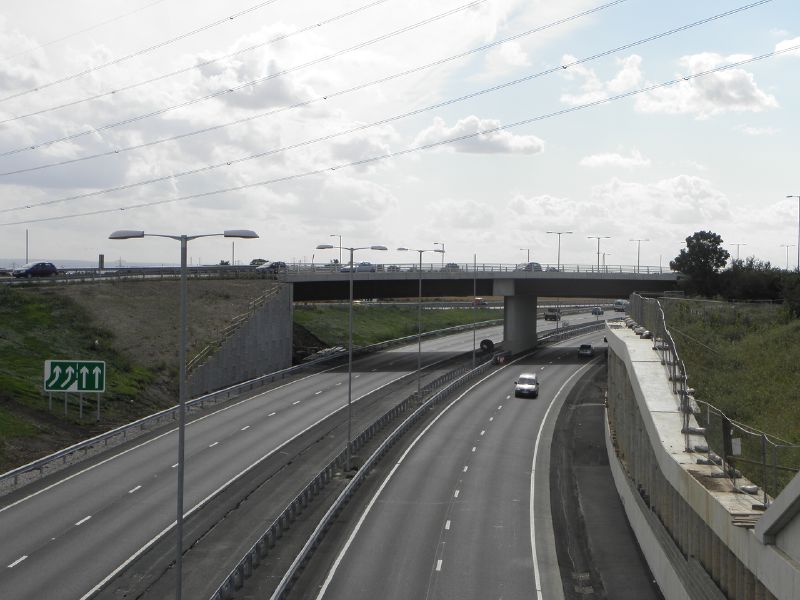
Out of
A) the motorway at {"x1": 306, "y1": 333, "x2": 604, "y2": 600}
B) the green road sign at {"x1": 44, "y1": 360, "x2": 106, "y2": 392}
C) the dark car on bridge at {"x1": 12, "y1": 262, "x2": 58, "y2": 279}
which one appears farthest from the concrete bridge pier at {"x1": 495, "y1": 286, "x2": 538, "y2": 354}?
the green road sign at {"x1": 44, "y1": 360, "x2": 106, "y2": 392}

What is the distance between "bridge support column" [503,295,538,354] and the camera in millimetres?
101875

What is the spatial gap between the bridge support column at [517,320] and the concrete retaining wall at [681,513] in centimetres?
5975

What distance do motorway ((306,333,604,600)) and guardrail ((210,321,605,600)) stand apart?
1.16 metres

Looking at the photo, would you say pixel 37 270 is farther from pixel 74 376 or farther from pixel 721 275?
pixel 721 275

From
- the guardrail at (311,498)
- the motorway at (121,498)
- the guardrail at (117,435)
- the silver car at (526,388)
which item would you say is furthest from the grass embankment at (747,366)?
the guardrail at (117,435)

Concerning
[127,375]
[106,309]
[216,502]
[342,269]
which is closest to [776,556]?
[216,502]

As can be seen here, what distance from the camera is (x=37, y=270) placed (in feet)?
294

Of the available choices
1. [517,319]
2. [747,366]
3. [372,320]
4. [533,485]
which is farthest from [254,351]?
[372,320]

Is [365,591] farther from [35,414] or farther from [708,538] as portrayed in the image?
[35,414]

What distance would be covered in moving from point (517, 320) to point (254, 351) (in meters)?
36.2

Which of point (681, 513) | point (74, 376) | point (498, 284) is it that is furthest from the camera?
point (498, 284)

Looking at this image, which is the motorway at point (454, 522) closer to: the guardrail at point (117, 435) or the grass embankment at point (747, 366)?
the grass embankment at point (747, 366)

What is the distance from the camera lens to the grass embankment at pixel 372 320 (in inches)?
4734

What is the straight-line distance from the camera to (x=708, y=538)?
21.7 metres
